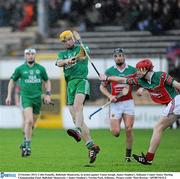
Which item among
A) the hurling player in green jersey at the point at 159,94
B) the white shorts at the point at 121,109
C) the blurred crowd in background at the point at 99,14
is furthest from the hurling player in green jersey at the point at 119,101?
the blurred crowd in background at the point at 99,14

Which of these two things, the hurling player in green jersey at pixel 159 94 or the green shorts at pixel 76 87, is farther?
the green shorts at pixel 76 87

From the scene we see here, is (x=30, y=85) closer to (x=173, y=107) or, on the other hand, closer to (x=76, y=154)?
(x=76, y=154)

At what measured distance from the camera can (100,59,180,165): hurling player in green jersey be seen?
677 inches

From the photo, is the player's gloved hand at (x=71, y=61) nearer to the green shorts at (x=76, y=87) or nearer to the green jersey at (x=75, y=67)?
the green jersey at (x=75, y=67)

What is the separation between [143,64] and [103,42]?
20260 millimetres

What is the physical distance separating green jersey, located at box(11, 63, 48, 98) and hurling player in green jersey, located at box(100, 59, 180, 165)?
389cm

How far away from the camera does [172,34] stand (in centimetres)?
3694

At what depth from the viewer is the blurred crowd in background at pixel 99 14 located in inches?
1447

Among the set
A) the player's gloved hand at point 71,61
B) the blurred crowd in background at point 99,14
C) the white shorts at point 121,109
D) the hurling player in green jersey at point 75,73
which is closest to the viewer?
the player's gloved hand at point 71,61

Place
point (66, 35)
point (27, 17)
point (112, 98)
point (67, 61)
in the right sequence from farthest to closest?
1. point (27, 17)
2. point (112, 98)
3. point (66, 35)
4. point (67, 61)

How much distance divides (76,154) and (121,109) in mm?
2005

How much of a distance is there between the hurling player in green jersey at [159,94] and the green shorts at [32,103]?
3.78m

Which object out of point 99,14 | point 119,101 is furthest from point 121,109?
point 99,14

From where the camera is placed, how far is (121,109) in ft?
62.8
